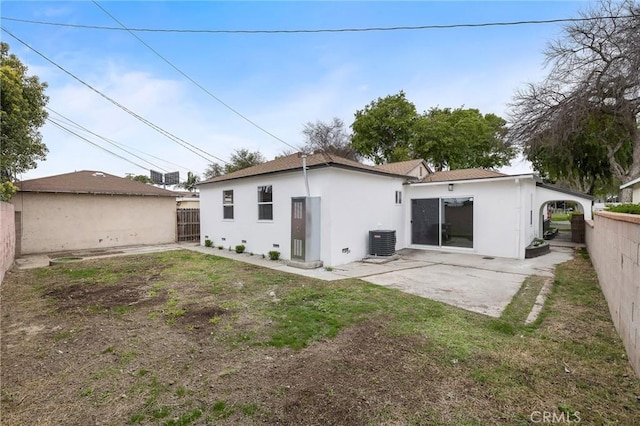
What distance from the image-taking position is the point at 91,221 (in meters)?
13.0

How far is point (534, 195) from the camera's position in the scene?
36.6 ft

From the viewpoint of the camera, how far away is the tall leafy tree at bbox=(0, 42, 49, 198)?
859cm

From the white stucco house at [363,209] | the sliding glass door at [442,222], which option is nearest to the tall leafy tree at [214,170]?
the white stucco house at [363,209]

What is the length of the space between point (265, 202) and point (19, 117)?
7.92 m

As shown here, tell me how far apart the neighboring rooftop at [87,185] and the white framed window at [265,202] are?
696cm

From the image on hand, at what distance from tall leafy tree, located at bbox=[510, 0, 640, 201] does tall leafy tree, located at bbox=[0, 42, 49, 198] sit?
21000 mm

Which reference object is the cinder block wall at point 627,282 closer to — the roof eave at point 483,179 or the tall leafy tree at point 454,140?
the roof eave at point 483,179

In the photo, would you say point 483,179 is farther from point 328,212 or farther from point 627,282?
point 627,282

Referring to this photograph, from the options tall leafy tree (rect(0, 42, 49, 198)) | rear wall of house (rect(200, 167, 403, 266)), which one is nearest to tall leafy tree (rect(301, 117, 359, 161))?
rear wall of house (rect(200, 167, 403, 266))

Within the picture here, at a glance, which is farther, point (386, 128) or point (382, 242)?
point (386, 128)

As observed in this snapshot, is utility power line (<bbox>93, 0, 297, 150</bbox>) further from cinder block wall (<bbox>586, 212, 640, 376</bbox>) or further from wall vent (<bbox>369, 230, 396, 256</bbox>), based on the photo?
cinder block wall (<bbox>586, 212, 640, 376</bbox>)

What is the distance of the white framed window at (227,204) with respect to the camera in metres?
12.1

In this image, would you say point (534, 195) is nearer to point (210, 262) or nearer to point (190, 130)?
point (210, 262)

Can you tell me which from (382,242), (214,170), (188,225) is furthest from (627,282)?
(214,170)
